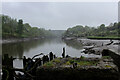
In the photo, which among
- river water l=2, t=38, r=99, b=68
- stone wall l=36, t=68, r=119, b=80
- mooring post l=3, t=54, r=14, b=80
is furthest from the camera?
river water l=2, t=38, r=99, b=68

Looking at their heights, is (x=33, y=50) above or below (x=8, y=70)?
below

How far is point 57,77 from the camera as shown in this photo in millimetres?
7930

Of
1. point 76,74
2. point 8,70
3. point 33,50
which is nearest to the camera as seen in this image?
point 76,74

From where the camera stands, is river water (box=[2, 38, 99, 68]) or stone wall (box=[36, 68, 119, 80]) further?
river water (box=[2, 38, 99, 68])

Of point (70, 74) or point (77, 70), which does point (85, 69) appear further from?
point (70, 74)

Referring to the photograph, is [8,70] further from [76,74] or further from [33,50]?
[33,50]

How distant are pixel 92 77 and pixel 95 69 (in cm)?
54

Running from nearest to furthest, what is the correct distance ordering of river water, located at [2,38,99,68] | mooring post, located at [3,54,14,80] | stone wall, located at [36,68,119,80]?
stone wall, located at [36,68,119,80]
mooring post, located at [3,54,14,80]
river water, located at [2,38,99,68]

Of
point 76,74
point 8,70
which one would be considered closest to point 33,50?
point 8,70

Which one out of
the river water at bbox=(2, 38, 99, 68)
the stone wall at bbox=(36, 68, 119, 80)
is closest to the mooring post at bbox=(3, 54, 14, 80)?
the stone wall at bbox=(36, 68, 119, 80)

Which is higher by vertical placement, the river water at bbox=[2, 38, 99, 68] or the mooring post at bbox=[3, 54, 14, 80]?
the mooring post at bbox=[3, 54, 14, 80]

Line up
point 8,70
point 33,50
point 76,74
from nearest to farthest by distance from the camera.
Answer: point 76,74 < point 8,70 < point 33,50

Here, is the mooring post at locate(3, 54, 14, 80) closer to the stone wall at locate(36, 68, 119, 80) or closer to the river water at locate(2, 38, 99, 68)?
the stone wall at locate(36, 68, 119, 80)


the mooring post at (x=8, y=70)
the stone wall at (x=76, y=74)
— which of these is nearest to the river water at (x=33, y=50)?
the mooring post at (x=8, y=70)
